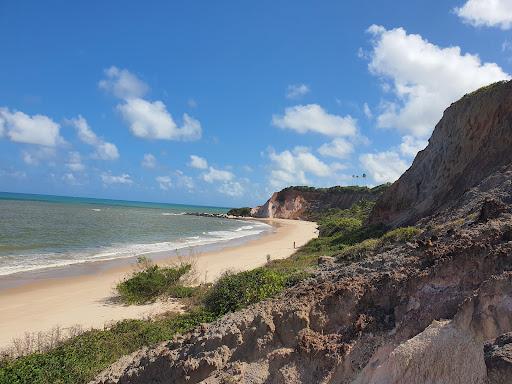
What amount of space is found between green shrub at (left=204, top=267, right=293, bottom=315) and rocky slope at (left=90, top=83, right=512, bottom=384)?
3683mm

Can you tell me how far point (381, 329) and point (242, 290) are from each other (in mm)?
6779

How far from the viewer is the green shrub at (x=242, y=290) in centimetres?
1108

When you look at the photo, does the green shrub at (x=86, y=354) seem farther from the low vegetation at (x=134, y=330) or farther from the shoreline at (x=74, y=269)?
the shoreline at (x=74, y=269)

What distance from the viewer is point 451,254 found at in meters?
6.00

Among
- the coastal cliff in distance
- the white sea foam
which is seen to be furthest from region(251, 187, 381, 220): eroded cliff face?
the white sea foam

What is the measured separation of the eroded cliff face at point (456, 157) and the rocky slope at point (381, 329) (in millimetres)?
15165

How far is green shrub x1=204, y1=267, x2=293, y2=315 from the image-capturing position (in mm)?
11078

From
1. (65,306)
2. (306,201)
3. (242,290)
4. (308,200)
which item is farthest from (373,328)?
(306,201)

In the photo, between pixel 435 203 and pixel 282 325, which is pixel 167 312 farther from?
pixel 435 203

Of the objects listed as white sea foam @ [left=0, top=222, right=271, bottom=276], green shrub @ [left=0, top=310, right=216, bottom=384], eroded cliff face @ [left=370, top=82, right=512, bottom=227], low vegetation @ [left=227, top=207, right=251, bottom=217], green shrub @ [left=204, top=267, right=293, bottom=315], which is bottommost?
white sea foam @ [left=0, top=222, right=271, bottom=276]

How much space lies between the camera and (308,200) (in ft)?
333

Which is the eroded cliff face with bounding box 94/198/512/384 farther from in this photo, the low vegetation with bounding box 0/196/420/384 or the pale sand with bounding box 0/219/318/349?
the pale sand with bounding box 0/219/318/349

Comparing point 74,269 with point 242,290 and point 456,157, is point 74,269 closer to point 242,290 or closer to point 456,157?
point 242,290

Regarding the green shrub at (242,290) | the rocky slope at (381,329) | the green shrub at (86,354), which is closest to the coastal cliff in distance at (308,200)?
the green shrub at (242,290)
